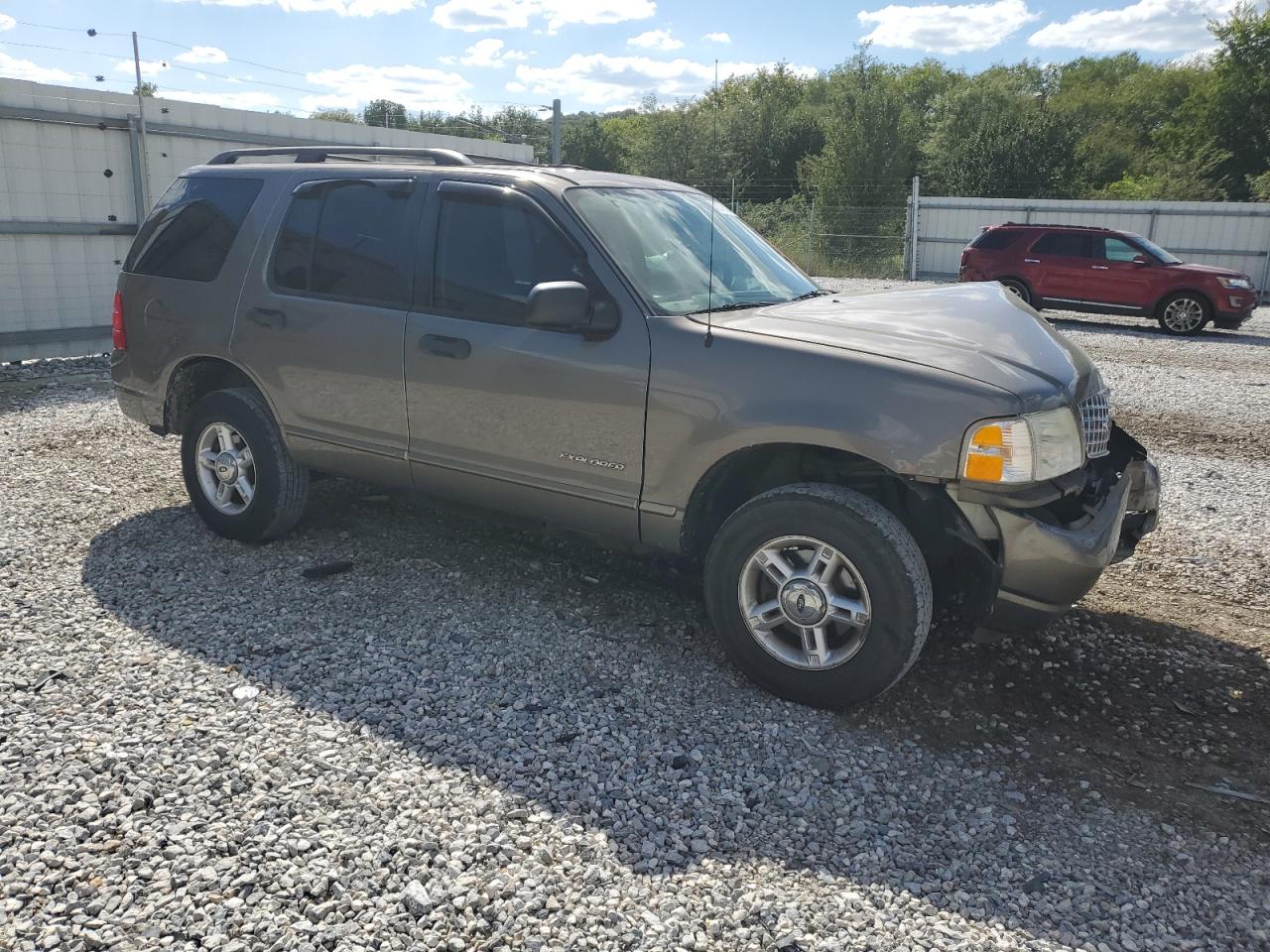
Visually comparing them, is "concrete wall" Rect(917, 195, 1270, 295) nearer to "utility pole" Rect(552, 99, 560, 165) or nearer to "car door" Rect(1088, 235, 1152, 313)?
"car door" Rect(1088, 235, 1152, 313)

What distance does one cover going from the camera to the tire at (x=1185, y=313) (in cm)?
1653

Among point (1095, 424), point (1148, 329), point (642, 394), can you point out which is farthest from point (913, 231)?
point (642, 394)

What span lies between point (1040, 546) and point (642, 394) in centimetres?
159

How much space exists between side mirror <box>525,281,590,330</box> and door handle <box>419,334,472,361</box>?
0.55 m

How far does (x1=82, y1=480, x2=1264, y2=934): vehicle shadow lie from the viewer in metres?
3.07

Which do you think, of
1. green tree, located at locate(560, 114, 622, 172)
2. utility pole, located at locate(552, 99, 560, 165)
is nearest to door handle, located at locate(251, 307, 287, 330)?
utility pole, located at locate(552, 99, 560, 165)

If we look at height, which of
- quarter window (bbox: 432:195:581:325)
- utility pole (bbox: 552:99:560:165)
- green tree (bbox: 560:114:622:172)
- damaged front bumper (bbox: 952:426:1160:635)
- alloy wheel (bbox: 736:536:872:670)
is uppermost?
green tree (bbox: 560:114:622:172)

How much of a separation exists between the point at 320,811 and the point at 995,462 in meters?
2.51

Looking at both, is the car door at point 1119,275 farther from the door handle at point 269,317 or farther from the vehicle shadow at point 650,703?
the door handle at point 269,317

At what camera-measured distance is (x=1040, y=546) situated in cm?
347

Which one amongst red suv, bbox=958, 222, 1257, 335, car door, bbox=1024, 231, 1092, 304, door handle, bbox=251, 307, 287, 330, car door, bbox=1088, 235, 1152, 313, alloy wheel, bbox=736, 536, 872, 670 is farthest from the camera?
→ car door, bbox=1024, 231, 1092, 304

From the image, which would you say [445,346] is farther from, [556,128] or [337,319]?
[556,128]

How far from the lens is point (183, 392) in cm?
548

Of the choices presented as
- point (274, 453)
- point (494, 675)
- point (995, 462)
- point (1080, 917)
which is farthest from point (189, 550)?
point (1080, 917)
